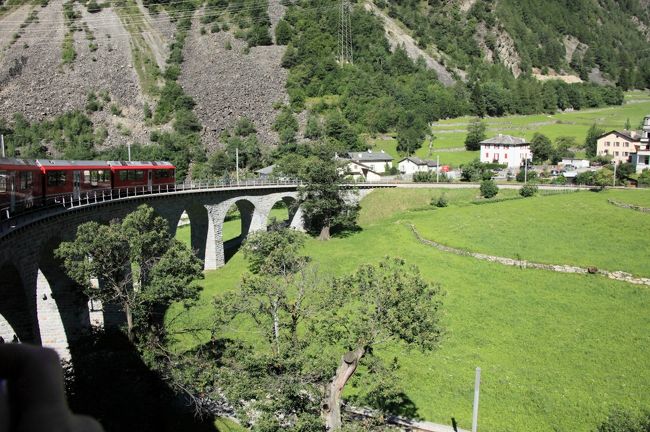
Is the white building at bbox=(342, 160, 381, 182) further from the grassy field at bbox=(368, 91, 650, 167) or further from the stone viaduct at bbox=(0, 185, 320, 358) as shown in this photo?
the stone viaduct at bbox=(0, 185, 320, 358)

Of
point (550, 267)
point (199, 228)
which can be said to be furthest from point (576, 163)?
point (199, 228)

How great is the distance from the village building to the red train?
70654mm

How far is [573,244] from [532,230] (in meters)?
4.60

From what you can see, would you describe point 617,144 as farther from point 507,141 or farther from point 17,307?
point 17,307

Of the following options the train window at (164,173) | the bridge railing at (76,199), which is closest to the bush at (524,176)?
the bridge railing at (76,199)

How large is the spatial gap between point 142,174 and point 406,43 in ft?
424

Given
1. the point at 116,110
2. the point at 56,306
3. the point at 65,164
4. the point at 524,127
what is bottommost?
the point at 56,306

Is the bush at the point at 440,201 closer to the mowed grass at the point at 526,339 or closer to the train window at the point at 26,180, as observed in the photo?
the mowed grass at the point at 526,339

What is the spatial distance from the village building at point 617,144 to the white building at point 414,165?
91.0ft

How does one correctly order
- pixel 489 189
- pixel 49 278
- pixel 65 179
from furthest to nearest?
pixel 489 189, pixel 65 179, pixel 49 278

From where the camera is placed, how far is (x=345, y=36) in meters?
Result: 134

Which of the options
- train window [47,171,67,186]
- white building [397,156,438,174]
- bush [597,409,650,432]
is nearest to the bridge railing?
train window [47,171,67,186]

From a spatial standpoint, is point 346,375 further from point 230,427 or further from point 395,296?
point 230,427

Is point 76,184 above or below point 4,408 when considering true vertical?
below
